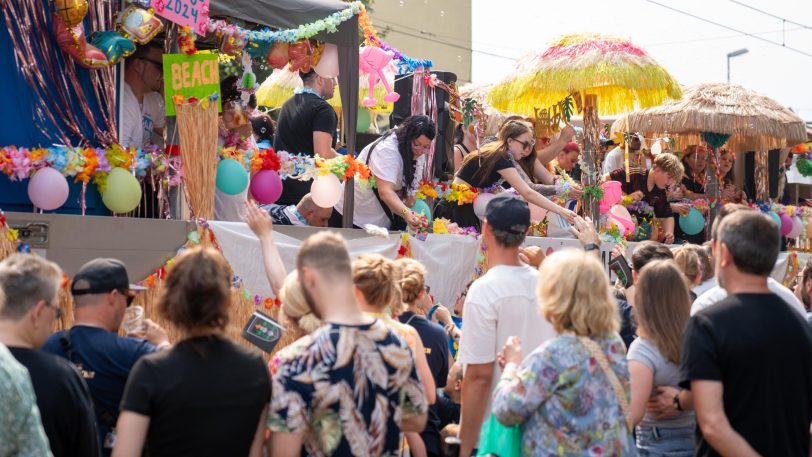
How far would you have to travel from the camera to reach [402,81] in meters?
10.4

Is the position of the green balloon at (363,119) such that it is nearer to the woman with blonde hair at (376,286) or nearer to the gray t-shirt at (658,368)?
the woman with blonde hair at (376,286)

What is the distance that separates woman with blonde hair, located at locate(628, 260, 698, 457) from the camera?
4.55 meters

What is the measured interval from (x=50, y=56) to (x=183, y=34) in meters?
0.90

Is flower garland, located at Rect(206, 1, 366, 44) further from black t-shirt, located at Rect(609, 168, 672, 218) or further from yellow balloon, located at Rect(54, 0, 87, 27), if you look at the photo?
black t-shirt, located at Rect(609, 168, 672, 218)

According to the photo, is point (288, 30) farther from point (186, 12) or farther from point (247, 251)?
point (247, 251)

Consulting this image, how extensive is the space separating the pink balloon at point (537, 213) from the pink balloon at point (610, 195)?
3.51ft

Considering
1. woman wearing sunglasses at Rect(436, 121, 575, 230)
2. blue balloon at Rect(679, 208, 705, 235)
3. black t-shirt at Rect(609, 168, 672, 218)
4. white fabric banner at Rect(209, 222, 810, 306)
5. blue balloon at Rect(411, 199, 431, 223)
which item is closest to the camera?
white fabric banner at Rect(209, 222, 810, 306)

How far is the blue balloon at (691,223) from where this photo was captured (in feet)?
38.9

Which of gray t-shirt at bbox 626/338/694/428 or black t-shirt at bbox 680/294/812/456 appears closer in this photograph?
black t-shirt at bbox 680/294/812/456

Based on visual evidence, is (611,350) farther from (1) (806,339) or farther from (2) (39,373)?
(2) (39,373)

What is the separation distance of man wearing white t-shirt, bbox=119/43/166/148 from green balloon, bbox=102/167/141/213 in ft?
2.21

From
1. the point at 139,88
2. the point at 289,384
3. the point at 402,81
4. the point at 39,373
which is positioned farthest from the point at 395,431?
the point at 402,81

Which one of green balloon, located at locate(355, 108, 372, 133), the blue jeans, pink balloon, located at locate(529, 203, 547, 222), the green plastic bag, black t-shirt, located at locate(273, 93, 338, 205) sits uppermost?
green balloon, located at locate(355, 108, 372, 133)

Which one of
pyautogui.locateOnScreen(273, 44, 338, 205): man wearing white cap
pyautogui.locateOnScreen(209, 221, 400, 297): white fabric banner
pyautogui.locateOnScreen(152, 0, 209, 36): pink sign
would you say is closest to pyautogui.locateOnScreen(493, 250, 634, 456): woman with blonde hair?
pyautogui.locateOnScreen(209, 221, 400, 297): white fabric banner
